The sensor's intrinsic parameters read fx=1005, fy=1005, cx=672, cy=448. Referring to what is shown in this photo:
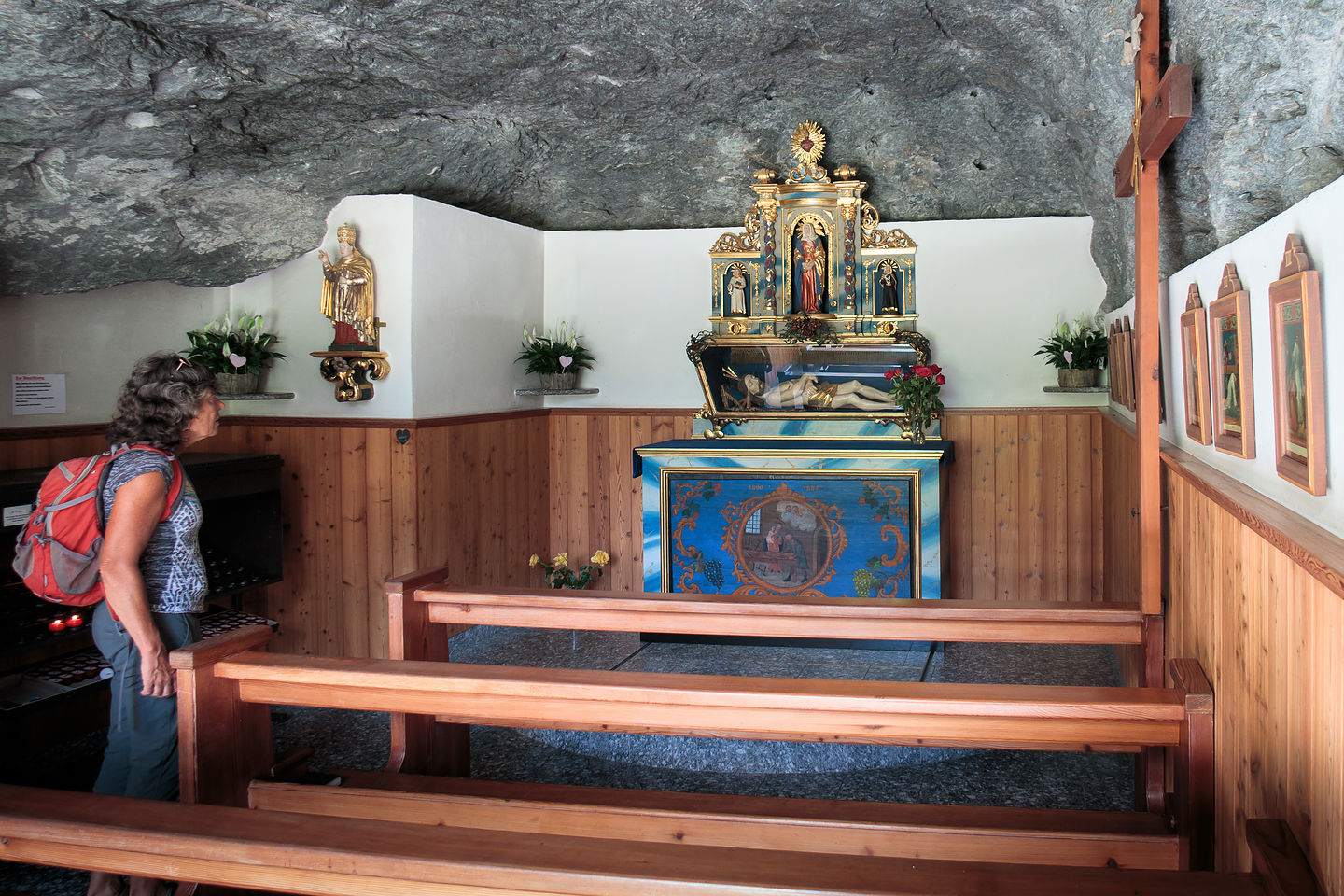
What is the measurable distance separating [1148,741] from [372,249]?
14.8ft

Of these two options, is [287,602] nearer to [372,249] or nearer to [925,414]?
[372,249]

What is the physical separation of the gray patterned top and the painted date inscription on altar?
3.22 m

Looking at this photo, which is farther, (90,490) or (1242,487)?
(90,490)

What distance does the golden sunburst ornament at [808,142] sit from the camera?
5793 millimetres

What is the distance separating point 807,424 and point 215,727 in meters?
4.37

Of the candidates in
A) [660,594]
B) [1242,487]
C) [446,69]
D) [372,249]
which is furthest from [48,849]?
[372,249]

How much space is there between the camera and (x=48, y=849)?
1.92 m

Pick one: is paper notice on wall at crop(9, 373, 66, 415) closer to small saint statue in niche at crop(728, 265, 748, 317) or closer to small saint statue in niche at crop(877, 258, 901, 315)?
small saint statue in niche at crop(728, 265, 748, 317)

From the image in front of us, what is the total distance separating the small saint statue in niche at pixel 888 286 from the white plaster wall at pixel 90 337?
3980 millimetres

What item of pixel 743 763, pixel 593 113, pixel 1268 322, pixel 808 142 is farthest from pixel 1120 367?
pixel 593 113

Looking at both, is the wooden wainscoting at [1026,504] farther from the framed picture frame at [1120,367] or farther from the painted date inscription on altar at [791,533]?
the framed picture frame at [1120,367]

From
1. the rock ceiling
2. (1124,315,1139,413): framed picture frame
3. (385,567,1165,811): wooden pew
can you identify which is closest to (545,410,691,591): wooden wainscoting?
the rock ceiling

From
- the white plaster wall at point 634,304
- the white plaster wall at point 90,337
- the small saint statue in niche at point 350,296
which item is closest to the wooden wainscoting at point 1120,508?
the white plaster wall at point 634,304

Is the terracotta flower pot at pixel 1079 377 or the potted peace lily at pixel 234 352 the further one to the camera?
the terracotta flower pot at pixel 1079 377
